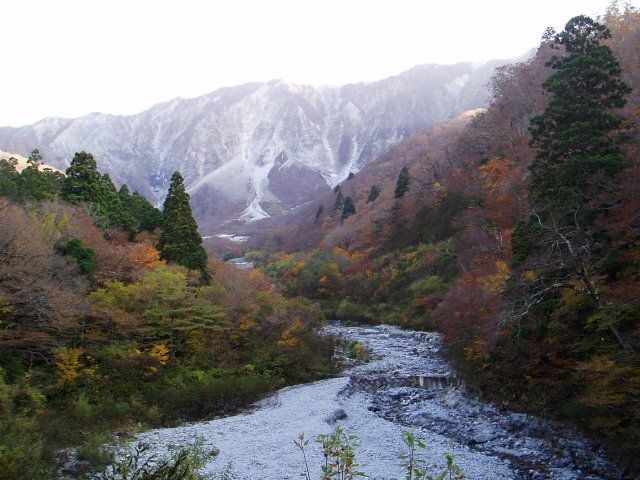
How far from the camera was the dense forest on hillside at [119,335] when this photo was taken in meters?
14.8

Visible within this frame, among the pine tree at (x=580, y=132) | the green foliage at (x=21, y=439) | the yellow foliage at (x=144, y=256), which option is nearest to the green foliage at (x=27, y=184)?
the yellow foliage at (x=144, y=256)

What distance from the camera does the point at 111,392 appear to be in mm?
17234

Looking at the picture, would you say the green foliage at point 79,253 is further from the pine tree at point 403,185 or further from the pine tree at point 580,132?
the pine tree at point 403,185

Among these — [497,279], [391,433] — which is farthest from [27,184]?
[497,279]

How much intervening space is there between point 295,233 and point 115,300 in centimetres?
8085

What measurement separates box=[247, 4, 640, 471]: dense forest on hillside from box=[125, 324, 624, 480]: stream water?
0.92m

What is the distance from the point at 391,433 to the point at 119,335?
37.9 feet

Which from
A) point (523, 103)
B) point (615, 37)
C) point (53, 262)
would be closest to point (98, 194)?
point (53, 262)

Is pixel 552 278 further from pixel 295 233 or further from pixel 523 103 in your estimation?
pixel 295 233

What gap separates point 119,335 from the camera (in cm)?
1914

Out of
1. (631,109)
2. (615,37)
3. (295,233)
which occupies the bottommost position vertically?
(295,233)

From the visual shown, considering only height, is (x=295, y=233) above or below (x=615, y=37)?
below

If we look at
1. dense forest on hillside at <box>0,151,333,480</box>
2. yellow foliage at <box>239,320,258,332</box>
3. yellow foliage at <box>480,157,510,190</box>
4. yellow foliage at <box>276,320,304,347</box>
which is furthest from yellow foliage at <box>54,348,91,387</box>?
yellow foliage at <box>480,157,510,190</box>

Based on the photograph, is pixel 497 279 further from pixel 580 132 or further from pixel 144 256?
pixel 144 256
